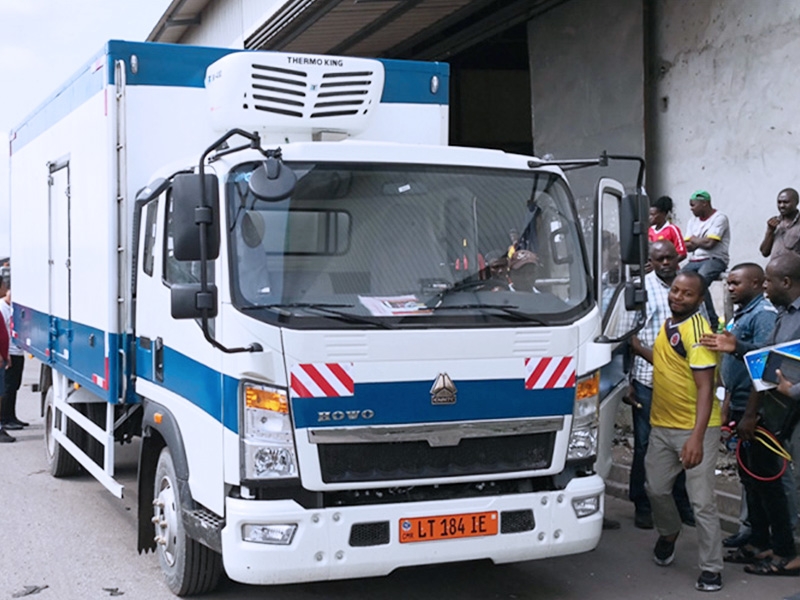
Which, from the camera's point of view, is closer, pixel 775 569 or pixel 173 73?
pixel 775 569

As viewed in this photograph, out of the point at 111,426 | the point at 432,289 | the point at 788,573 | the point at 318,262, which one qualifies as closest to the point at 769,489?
the point at 788,573

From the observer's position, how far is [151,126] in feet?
21.0

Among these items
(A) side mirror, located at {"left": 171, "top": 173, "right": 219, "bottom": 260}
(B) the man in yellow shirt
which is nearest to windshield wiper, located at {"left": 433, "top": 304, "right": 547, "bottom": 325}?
(B) the man in yellow shirt

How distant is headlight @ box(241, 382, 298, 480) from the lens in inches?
187

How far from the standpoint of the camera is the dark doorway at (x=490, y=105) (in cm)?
1997

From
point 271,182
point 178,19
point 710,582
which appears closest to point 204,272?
point 271,182

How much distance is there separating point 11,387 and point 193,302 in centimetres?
782

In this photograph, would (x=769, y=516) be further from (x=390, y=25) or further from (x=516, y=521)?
(x=390, y=25)

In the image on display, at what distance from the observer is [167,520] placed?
18.8 ft

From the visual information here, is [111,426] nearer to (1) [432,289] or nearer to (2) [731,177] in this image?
(1) [432,289]

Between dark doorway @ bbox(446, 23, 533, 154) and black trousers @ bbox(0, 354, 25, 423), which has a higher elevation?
dark doorway @ bbox(446, 23, 533, 154)

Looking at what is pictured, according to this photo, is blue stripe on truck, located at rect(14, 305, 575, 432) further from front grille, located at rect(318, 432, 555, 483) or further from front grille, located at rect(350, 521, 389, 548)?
front grille, located at rect(350, 521, 389, 548)

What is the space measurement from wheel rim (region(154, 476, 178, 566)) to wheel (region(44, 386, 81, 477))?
2951 millimetres

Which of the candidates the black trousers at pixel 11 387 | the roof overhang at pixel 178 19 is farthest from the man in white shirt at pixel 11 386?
the roof overhang at pixel 178 19
